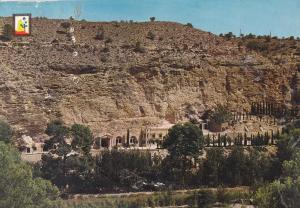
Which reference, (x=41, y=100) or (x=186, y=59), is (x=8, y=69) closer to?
(x=41, y=100)

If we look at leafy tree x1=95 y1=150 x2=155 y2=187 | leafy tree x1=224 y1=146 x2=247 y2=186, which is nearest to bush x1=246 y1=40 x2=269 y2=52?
leafy tree x1=224 y1=146 x2=247 y2=186

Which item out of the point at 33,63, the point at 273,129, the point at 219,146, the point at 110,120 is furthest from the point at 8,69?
the point at 273,129

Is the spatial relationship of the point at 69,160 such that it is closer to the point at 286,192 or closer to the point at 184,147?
the point at 184,147

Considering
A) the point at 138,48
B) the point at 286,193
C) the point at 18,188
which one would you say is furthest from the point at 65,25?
the point at 286,193

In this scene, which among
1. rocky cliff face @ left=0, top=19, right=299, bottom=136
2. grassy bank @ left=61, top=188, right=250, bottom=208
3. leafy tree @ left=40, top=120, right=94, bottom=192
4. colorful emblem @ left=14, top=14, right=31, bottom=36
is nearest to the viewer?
grassy bank @ left=61, top=188, right=250, bottom=208

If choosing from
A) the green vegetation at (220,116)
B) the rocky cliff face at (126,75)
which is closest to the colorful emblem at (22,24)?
the rocky cliff face at (126,75)

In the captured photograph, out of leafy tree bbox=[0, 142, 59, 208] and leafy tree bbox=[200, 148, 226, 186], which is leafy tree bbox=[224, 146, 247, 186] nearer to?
leafy tree bbox=[200, 148, 226, 186]
